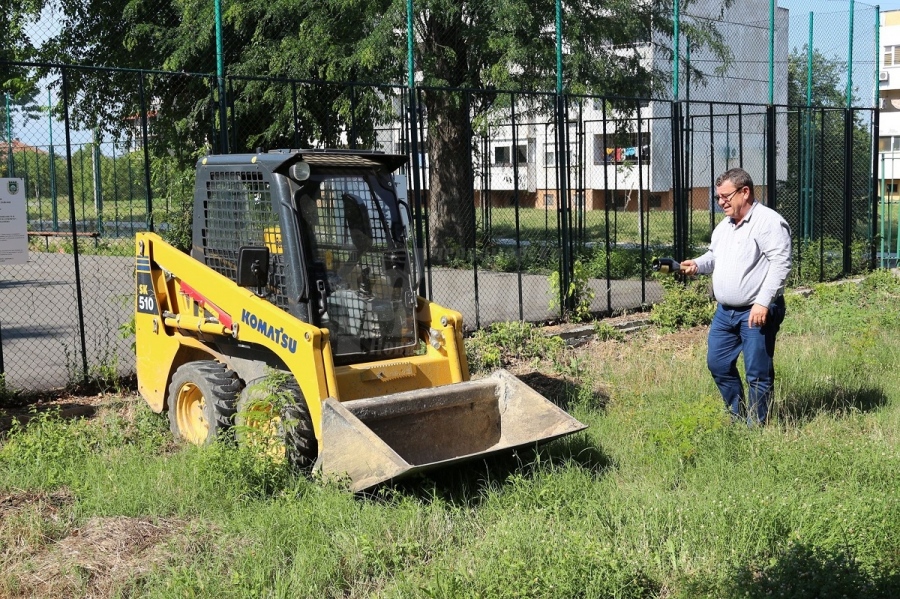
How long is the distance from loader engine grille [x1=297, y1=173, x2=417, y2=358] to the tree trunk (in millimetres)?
9778

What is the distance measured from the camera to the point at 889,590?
442 cm

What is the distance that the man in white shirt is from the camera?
6.80 metres

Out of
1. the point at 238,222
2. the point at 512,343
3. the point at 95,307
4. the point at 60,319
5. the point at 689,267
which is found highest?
the point at 238,222

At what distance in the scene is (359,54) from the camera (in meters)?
14.4

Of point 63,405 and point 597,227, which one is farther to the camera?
point 597,227

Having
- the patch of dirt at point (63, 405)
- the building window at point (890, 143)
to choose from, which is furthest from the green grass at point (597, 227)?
the patch of dirt at point (63, 405)

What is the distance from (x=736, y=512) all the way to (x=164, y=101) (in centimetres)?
1043

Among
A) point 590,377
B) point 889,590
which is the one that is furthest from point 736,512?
point 590,377

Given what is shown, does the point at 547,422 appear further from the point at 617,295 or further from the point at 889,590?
the point at 617,295

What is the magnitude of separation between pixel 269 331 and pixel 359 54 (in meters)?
9.01

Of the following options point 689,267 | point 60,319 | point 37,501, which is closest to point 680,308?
point 689,267

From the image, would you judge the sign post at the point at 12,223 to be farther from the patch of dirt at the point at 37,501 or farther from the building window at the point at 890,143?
the building window at the point at 890,143

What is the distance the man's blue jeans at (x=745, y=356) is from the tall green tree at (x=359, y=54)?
23.3ft

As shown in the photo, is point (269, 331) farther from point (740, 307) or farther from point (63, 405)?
point (740, 307)
